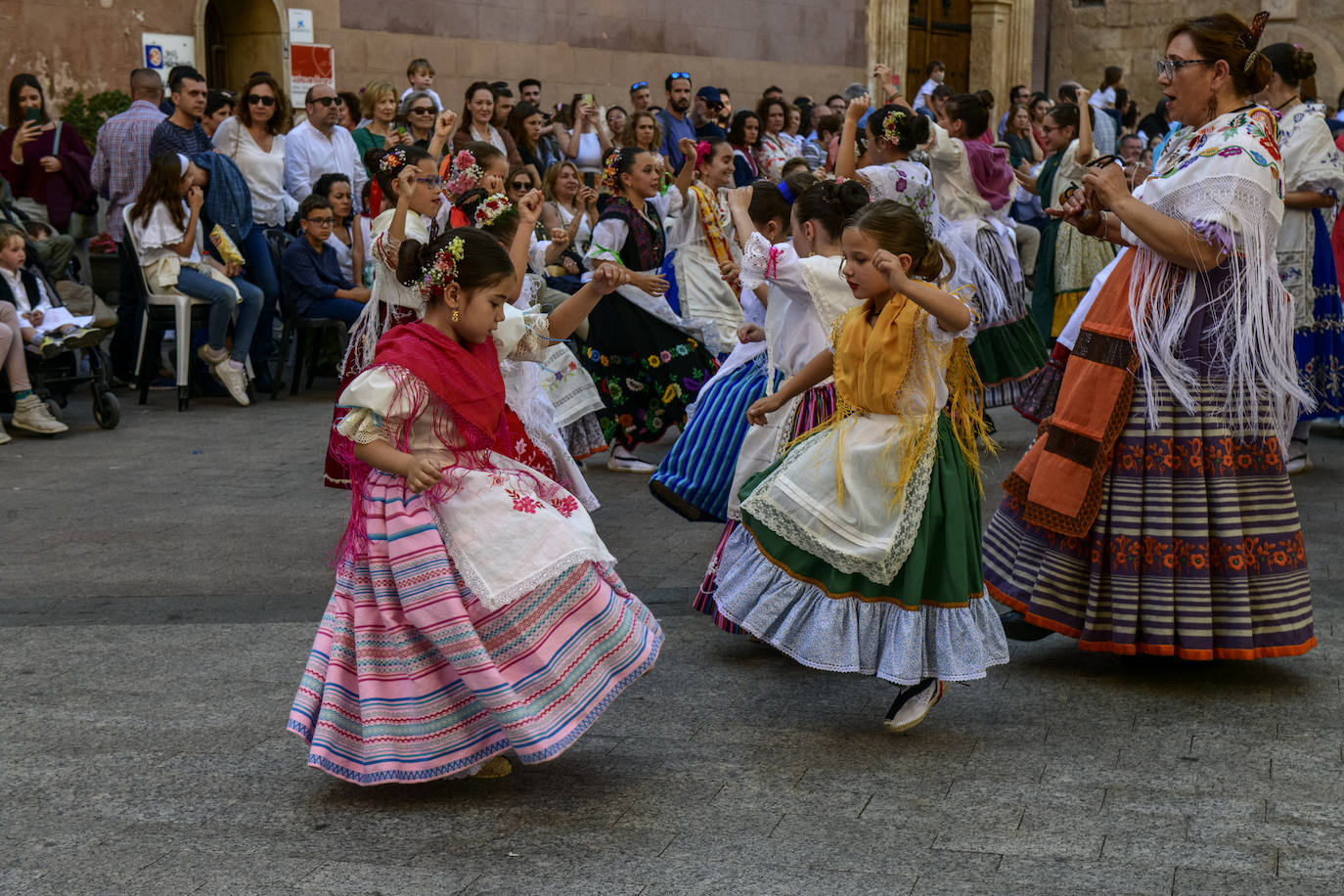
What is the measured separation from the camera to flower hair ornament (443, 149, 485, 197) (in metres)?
6.76

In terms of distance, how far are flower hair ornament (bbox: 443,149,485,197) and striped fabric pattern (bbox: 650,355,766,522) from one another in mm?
1775

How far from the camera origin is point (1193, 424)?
4543 mm

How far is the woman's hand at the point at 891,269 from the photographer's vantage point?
13.3 feet

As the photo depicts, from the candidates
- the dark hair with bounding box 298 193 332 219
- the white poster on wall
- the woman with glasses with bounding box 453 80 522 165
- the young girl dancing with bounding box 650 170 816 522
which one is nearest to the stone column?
the white poster on wall

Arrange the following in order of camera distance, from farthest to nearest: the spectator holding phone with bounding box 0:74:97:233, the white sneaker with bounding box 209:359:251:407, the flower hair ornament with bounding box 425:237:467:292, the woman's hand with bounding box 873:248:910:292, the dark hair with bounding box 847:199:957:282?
1. the spectator holding phone with bounding box 0:74:97:233
2. the white sneaker with bounding box 209:359:251:407
3. the dark hair with bounding box 847:199:957:282
4. the woman's hand with bounding box 873:248:910:292
5. the flower hair ornament with bounding box 425:237:467:292

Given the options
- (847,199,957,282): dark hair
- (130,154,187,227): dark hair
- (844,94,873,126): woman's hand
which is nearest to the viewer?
(847,199,957,282): dark hair

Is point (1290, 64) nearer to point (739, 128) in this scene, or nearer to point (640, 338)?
point (640, 338)

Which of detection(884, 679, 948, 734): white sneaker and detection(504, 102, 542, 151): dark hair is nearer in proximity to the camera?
detection(884, 679, 948, 734): white sneaker

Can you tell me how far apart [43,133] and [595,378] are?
5158 mm

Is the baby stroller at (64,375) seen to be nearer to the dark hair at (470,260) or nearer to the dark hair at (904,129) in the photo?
the dark hair at (904,129)

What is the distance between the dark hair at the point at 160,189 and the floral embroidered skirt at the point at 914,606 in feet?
21.7

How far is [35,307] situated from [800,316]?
588 cm

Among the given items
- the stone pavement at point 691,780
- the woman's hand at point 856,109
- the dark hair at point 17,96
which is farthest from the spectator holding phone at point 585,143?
the stone pavement at point 691,780

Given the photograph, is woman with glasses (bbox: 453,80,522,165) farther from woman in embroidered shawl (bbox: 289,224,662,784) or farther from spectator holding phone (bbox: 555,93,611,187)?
woman in embroidered shawl (bbox: 289,224,662,784)
